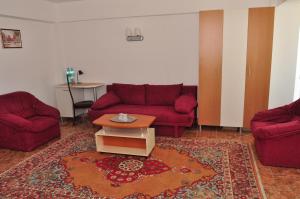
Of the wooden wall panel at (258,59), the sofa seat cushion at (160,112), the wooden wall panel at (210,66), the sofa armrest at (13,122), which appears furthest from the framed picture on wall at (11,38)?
the wooden wall panel at (258,59)

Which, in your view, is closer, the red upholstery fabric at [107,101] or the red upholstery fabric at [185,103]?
the red upholstery fabric at [185,103]

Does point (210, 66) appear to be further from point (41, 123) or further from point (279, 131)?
point (41, 123)

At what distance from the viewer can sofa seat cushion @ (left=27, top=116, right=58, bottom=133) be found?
381cm

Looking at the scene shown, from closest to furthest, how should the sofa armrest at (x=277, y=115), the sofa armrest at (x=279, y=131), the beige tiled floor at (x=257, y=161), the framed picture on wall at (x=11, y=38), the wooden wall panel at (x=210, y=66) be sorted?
1. the beige tiled floor at (x=257, y=161)
2. the sofa armrest at (x=279, y=131)
3. the sofa armrest at (x=277, y=115)
4. the wooden wall panel at (x=210, y=66)
5. the framed picture on wall at (x=11, y=38)

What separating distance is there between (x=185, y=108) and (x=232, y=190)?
1.74 m

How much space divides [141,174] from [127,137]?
2.15 ft

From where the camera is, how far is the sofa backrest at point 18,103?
4.06m

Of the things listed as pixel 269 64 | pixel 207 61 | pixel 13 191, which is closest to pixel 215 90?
pixel 207 61

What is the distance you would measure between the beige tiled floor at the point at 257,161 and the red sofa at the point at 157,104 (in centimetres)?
38

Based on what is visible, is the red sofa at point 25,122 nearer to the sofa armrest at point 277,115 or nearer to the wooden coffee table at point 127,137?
the wooden coffee table at point 127,137

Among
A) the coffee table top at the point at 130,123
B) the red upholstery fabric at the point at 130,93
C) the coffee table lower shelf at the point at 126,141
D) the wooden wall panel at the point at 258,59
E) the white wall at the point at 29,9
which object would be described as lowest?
the coffee table lower shelf at the point at 126,141

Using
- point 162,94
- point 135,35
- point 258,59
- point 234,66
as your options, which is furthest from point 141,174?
point 135,35

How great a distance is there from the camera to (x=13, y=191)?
2.71m

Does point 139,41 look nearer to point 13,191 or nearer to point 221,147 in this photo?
point 221,147
